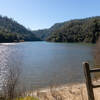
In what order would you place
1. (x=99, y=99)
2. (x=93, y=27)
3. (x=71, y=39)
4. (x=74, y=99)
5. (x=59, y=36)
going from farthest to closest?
1. (x=59, y=36)
2. (x=71, y=39)
3. (x=93, y=27)
4. (x=74, y=99)
5. (x=99, y=99)

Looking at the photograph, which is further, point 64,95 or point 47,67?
point 47,67

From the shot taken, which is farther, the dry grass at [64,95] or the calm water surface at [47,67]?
the calm water surface at [47,67]

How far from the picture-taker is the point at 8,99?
490cm

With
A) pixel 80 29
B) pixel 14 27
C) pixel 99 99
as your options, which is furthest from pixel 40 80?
pixel 14 27

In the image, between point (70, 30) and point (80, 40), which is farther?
point (70, 30)

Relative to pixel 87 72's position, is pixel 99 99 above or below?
below

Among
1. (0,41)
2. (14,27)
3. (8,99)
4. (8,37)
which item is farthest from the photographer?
(14,27)

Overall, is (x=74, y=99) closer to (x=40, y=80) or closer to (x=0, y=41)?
(x=40, y=80)

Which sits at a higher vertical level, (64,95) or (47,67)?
(47,67)

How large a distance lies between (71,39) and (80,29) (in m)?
11.7

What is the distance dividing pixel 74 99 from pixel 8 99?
10.3ft

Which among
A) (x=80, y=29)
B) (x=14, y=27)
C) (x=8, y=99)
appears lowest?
(x=8, y=99)

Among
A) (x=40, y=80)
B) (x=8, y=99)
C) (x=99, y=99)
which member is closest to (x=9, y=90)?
(x=8, y=99)

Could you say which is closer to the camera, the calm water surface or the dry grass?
the dry grass
